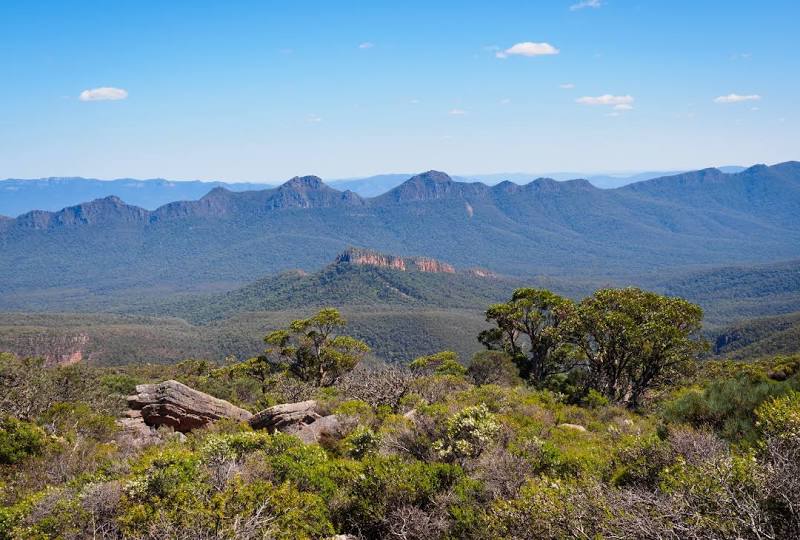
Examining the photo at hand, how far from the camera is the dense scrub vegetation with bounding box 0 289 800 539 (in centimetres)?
961

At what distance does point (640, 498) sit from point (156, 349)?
121 meters

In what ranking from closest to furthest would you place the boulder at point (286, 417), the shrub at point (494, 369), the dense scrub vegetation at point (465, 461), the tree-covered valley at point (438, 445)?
1. the dense scrub vegetation at point (465, 461)
2. the tree-covered valley at point (438, 445)
3. the boulder at point (286, 417)
4. the shrub at point (494, 369)

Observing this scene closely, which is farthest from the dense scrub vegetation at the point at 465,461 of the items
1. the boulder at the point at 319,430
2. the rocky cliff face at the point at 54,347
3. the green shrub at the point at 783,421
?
the rocky cliff face at the point at 54,347

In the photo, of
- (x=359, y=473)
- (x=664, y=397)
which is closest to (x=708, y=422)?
(x=359, y=473)

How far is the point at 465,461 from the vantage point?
15469 mm

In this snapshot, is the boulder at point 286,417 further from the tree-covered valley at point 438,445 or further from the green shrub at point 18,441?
the green shrub at point 18,441

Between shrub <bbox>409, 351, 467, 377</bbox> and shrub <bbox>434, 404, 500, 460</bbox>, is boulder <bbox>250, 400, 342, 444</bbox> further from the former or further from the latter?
shrub <bbox>409, 351, 467, 377</bbox>

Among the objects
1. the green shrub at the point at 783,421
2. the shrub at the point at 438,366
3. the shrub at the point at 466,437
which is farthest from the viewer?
the shrub at the point at 438,366

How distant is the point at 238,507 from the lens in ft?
36.1

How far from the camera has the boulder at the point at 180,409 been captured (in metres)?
27.0

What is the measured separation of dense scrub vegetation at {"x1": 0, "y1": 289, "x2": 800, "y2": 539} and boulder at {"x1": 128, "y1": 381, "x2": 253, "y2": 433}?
2610mm

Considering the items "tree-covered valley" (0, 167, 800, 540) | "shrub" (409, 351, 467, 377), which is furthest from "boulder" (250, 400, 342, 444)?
"shrub" (409, 351, 467, 377)

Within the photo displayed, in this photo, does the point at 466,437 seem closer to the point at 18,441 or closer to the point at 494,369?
the point at 18,441

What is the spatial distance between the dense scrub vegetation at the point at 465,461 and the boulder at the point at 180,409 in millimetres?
2610
